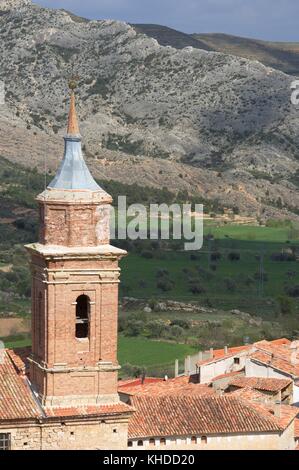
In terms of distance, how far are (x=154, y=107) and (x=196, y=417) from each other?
105271mm

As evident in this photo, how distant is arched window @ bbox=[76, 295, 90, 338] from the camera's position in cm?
2984

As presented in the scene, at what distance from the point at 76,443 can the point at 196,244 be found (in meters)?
70.6

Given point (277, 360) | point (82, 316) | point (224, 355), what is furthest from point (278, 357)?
point (82, 316)

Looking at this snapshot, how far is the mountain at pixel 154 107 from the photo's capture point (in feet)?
405

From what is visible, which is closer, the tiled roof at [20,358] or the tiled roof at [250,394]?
the tiled roof at [20,358]

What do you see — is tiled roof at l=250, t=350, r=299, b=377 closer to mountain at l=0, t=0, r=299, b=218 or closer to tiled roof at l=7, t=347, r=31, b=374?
tiled roof at l=7, t=347, r=31, b=374

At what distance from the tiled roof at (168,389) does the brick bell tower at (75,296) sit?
782 centimetres

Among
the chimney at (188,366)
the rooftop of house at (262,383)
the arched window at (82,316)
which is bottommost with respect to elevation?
the chimney at (188,366)

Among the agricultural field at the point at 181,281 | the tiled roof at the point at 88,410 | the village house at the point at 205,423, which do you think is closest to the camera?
the tiled roof at the point at 88,410

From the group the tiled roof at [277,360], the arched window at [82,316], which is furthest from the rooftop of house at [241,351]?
the arched window at [82,316]

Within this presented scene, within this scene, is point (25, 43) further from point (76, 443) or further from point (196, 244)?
point (76, 443)

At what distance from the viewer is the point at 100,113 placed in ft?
456

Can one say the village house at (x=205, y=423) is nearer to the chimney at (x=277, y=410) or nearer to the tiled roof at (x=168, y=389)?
the chimney at (x=277, y=410)

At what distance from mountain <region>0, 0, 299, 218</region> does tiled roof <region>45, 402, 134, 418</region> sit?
295 feet
